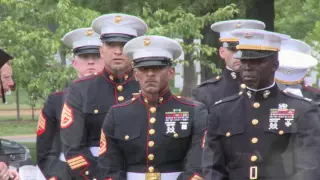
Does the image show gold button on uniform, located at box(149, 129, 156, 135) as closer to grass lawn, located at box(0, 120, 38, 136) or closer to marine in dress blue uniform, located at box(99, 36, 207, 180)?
marine in dress blue uniform, located at box(99, 36, 207, 180)

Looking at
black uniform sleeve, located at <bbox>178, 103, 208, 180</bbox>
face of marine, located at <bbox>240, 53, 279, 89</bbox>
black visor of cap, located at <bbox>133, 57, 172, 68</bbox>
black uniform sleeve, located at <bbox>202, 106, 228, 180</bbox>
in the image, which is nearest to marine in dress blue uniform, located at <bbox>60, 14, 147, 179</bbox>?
black visor of cap, located at <bbox>133, 57, 172, 68</bbox>

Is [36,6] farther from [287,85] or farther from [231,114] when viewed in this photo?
[231,114]

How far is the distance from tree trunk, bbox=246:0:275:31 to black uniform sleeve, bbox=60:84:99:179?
10155 mm

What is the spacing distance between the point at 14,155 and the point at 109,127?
978 centimetres

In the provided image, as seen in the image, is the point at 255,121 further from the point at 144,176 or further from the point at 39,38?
the point at 39,38

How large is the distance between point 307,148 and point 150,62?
148 centimetres

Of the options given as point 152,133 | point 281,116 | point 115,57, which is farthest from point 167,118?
point 281,116

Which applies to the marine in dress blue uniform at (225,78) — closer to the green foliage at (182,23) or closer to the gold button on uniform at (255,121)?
the gold button on uniform at (255,121)

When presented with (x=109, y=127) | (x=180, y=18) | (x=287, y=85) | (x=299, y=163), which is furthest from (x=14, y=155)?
(x=299, y=163)

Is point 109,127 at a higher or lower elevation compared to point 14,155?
higher

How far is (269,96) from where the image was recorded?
7043 millimetres

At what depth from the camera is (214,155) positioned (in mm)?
6965

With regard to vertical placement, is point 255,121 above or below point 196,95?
above

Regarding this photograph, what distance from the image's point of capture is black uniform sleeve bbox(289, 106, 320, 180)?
6.78 metres
